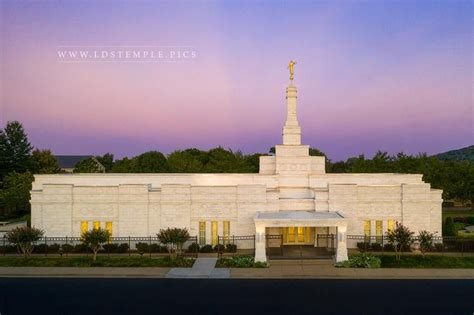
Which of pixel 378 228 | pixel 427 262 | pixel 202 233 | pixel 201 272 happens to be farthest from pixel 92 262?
pixel 378 228

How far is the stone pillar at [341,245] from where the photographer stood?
97.2ft

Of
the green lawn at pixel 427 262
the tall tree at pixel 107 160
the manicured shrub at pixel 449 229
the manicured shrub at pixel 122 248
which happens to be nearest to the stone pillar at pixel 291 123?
the green lawn at pixel 427 262

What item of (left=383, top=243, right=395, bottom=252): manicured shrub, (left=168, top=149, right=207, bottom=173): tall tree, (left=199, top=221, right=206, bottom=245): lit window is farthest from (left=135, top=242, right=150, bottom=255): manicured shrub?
(left=168, top=149, right=207, bottom=173): tall tree

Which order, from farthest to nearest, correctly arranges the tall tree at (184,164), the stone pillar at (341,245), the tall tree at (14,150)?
1. the tall tree at (184,164)
2. the tall tree at (14,150)
3. the stone pillar at (341,245)

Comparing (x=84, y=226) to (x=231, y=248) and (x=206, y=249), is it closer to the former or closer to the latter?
(x=206, y=249)

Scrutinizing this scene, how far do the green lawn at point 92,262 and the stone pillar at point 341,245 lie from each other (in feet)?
31.0

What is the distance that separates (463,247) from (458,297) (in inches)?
476

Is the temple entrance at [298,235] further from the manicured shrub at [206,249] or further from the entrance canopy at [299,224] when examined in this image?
the manicured shrub at [206,249]

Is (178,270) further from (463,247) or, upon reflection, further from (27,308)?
(463,247)

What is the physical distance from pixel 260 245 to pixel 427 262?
34.6 feet

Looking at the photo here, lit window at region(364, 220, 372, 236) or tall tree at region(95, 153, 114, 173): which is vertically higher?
tall tree at region(95, 153, 114, 173)

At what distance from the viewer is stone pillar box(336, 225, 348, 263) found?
1166 inches

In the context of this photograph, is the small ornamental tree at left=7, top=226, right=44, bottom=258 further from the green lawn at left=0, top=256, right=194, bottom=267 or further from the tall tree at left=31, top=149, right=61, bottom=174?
the tall tree at left=31, top=149, right=61, bottom=174

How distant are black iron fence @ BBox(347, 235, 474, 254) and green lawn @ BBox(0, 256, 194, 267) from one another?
504 inches
